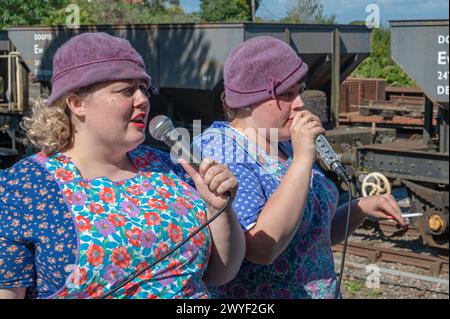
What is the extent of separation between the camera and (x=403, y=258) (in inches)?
293

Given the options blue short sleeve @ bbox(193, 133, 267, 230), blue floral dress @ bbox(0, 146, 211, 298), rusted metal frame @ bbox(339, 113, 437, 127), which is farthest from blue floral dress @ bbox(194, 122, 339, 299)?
rusted metal frame @ bbox(339, 113, 437, 127)

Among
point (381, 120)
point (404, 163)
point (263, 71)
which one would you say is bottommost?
point (404, 163)

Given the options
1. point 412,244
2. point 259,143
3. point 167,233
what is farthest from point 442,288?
point 167,233

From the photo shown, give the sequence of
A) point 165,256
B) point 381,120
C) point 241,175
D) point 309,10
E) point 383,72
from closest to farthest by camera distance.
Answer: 1. point 165,256
2. point 241,175
3. point 309,10
4. point 381,120
5. point 383,72

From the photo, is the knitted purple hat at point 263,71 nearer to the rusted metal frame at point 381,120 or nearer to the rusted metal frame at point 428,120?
the rusted metal frame at point 428,120

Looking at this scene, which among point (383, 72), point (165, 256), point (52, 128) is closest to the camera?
point (165, 256)

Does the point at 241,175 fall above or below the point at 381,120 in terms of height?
above

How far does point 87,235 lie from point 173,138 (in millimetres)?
341

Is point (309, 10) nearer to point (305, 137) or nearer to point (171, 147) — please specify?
point (305, 137)

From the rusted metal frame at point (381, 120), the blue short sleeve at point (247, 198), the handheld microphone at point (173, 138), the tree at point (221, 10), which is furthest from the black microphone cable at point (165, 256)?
the tree at point (221, 10)

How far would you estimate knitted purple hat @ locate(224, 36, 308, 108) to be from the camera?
239 cm

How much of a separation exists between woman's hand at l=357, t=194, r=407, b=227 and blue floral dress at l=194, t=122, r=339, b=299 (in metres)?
0.22
